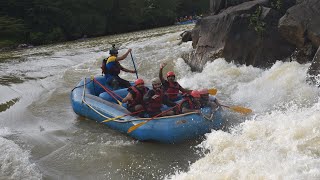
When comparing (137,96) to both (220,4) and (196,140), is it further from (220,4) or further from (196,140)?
(220,4)

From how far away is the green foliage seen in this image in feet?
35.1

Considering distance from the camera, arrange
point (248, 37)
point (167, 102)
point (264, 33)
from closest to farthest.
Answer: point (167, 102) → point (264, 33) → point (248, 37)

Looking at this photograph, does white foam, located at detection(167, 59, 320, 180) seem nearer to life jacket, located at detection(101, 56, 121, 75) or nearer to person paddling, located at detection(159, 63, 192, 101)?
person paddling, located at detection(159, 63, 192, 101)

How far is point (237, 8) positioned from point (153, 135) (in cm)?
627

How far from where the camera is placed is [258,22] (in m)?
10.8

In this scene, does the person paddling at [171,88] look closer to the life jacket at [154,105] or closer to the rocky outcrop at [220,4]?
the life jacket at [154,105]

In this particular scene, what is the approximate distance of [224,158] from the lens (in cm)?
550

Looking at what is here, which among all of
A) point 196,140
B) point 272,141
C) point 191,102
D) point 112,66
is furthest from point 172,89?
point 272,141

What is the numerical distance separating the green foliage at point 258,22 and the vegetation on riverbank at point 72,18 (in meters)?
19.2

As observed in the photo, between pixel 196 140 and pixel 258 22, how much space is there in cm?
512

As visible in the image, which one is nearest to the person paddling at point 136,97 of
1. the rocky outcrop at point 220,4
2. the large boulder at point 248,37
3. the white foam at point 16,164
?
the white foam at point 16,164

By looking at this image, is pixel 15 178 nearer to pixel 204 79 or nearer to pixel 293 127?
pixel 293 127

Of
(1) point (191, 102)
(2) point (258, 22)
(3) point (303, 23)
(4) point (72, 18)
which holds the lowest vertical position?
(4) point (72, 18)

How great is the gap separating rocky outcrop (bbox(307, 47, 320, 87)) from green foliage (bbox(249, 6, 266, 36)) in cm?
239
